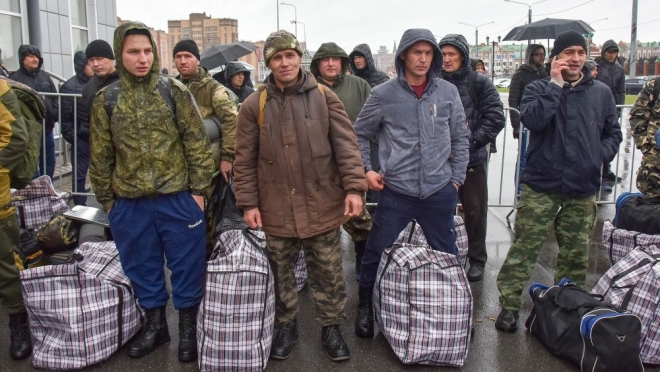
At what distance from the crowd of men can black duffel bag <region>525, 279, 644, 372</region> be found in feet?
0.98

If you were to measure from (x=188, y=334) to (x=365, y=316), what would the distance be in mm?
1181

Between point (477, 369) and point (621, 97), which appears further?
point (621, 97)

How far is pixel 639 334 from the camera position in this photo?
3.11 metres

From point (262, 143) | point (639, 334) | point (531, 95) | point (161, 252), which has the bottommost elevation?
point (639, 334)

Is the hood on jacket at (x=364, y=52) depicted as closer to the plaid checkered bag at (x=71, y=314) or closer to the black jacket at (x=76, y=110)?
the black jacket at (x=76, y=110)

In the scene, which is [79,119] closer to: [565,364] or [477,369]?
[477,369]

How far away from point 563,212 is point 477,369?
1.28 meters

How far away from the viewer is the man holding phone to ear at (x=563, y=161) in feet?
11.8

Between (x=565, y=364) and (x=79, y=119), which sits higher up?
(x=79, y=119)

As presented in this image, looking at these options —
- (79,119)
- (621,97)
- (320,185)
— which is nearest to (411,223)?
Answer: (320,185)

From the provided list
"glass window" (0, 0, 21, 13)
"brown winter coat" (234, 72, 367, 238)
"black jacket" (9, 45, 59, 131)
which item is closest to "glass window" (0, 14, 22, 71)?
"glass window" (0, 0, 21, 13)

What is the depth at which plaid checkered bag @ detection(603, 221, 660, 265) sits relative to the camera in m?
4.15

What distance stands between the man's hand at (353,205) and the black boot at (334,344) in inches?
31.4

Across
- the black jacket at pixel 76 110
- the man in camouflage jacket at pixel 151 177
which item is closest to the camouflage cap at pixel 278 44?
the man in camouflage jacket at pixel 151 177
